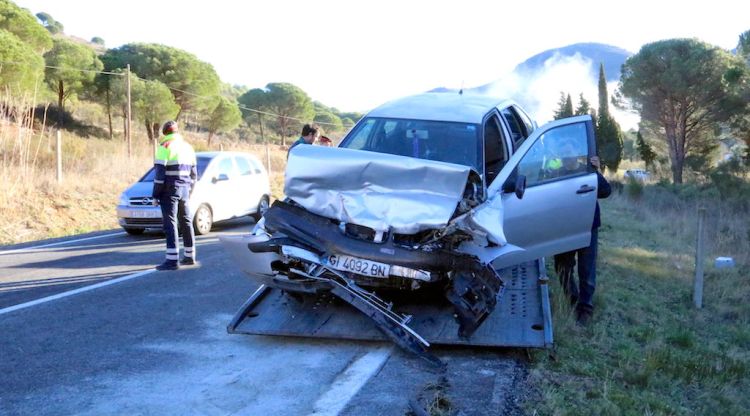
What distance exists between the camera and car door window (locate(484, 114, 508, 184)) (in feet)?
21.5

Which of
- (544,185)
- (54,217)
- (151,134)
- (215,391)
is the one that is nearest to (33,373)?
(215,391)

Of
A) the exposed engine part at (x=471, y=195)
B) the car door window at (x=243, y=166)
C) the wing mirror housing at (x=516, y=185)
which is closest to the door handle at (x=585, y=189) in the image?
the wing mirror housing at (x=516, y=185)

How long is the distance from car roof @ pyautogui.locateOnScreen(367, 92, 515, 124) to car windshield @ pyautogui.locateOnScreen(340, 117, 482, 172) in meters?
0.09

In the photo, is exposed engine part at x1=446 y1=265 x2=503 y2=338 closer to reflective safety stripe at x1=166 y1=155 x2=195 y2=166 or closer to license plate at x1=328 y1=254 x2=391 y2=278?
license plate at x1=328 y1=254 x2=391 y2=278

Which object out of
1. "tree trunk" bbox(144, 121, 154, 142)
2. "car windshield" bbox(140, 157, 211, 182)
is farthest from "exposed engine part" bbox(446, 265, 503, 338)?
"tree trunk" bbox(144, 121, 154, 142)

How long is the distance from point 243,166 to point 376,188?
10060mm

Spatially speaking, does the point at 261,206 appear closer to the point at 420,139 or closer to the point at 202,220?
the point at 202,220

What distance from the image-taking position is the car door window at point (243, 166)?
14578 mm

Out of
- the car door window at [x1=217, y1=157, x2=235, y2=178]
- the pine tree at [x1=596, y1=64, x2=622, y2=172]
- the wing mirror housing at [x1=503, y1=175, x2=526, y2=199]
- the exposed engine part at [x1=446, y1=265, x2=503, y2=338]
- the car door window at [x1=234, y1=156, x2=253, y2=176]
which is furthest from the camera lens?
the pine tree at [x1=596, y1=64, x2=622, y2=172]

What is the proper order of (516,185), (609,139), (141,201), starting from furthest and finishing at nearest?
(609,139)
(141,201)
(516,185)

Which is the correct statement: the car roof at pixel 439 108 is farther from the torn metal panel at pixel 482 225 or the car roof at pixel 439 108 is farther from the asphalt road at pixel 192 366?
the asphalt road at pixel 192 366

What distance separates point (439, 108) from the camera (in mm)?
6965

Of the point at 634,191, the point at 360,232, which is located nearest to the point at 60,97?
the point at 634,191

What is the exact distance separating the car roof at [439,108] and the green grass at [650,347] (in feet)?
6.63
